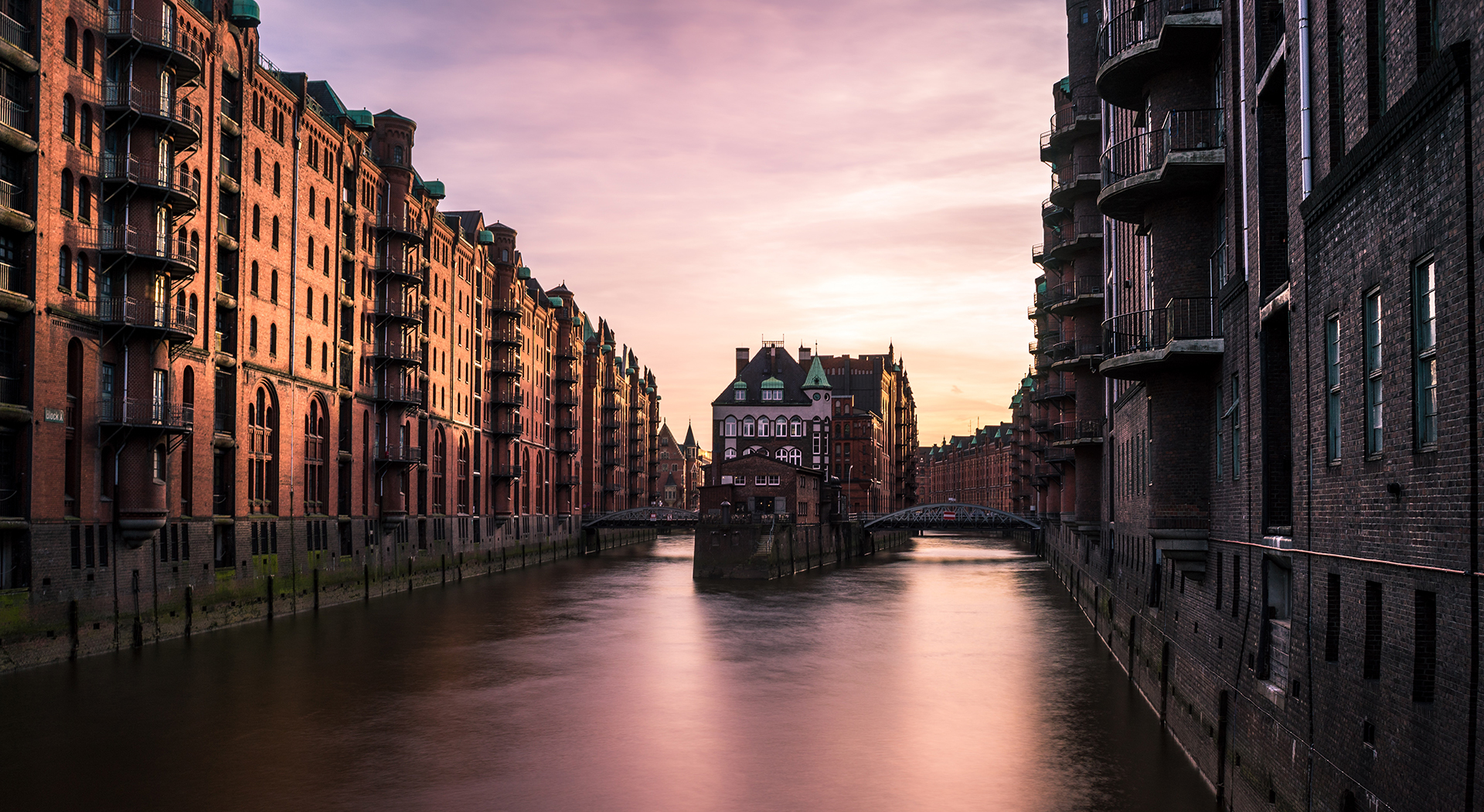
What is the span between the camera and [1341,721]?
1218 centimetres

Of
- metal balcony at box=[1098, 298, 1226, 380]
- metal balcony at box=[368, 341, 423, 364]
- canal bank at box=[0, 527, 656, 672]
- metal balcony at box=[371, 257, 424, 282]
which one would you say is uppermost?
metal balcony at box=[371, 257, 424, 282]

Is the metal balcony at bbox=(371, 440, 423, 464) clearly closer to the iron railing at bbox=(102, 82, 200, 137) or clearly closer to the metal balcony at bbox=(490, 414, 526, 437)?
the metal balcony at bbox=(490, 414, 526, 437)

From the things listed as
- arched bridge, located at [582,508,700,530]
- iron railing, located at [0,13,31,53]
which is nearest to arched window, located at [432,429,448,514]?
arched bridge, located at [582,508,700,530]

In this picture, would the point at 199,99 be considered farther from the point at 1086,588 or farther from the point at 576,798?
the point at 1086,588

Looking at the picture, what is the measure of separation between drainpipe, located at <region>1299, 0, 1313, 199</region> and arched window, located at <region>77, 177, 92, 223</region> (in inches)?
1237

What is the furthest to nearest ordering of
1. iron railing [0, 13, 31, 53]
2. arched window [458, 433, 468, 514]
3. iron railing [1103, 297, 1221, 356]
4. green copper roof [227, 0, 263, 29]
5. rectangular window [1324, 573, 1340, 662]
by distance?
arched window [458, 433, 468, 514] → green copper roof [227, 0, 263, 29] → iron railing [0, 13, 31, 53] → iron railing [1103, 297, 1221, 356] → rectangular window [1324, 573, 1340, 662]

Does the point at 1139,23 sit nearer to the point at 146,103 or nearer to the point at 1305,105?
the point at 1305,105

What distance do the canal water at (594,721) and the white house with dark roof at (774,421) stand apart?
68.2 meters

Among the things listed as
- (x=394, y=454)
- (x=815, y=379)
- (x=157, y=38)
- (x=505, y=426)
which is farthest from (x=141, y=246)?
(x=815, y=379)

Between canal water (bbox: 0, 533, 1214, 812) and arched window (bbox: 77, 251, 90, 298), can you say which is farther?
arched window (bbox: 77, 251, 90, 298)

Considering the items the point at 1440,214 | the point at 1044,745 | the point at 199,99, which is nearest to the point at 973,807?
the point at 1044,745

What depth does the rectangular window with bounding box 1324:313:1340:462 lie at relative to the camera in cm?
1352

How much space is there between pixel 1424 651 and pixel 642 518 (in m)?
88.3

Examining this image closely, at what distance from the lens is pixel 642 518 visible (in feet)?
319
